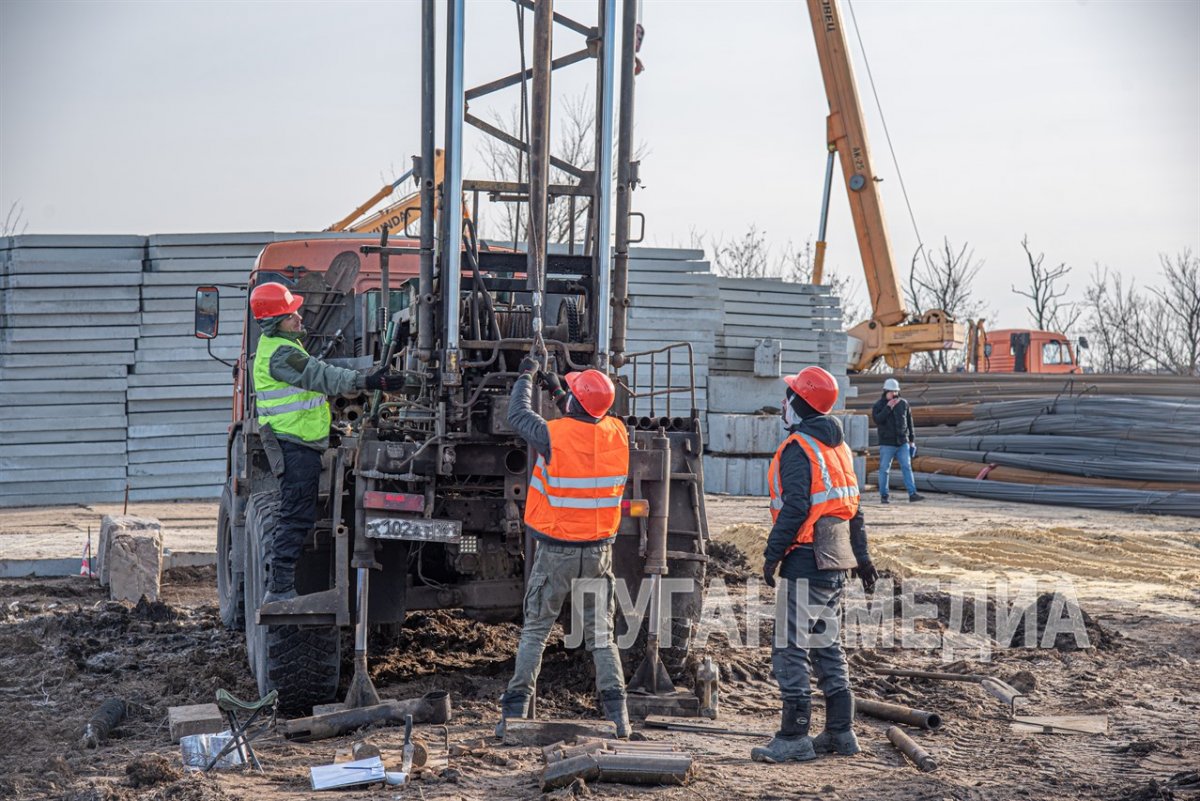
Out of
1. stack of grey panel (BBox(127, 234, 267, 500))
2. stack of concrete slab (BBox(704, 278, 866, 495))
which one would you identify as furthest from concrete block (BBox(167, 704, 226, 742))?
stack of concrete slab (BBox(704, 278, 866, 495))

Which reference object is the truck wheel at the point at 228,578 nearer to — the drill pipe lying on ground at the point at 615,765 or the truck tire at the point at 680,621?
the truck tire at the point at 680,621

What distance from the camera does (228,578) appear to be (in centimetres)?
966

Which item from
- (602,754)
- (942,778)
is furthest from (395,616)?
(942,778)

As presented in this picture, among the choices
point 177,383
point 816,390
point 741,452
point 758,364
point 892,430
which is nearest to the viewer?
point 816,390

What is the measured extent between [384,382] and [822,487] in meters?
2.44

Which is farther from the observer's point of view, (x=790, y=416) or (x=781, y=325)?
(x=781, y=325)

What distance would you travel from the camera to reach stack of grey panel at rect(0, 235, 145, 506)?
65.2ft

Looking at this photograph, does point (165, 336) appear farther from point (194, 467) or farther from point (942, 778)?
point (942, 778)

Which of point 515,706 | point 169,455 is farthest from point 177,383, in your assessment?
point 515,706

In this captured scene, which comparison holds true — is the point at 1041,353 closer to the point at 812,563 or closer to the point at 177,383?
the point at 177,383

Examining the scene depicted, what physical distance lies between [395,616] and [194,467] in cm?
1419

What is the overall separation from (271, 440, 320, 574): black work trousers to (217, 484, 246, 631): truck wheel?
1.81 metres

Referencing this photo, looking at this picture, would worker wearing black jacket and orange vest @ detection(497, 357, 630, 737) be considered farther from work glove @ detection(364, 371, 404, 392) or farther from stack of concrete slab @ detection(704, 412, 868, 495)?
stack of concrete slab @ detection(704, 412, 868, 495)

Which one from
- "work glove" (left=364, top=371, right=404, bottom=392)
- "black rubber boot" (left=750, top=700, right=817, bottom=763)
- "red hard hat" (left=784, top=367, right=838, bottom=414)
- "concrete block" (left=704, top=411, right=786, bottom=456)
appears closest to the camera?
"black rubber boot" (left=750, top=700, right=817, bottom=763)
